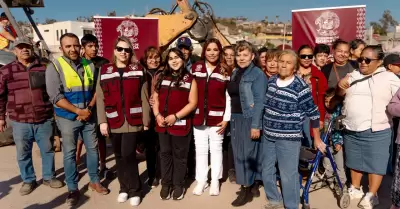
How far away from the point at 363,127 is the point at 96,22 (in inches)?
202

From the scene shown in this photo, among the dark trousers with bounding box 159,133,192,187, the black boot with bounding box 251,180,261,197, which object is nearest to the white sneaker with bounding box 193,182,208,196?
the dark trousers with bounding box 159,133,192,187

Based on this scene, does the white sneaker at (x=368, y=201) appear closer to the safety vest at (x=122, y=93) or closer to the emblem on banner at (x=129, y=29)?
the safety vest at (x=122, y=93)

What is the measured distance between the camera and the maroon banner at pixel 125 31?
6352 mm

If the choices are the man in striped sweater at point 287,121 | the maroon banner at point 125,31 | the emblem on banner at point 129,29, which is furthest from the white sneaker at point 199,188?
the emblem on banner at point 129,29

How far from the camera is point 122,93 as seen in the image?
3.53m

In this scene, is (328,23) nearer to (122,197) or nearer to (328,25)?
(328,25)

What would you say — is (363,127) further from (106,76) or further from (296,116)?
(106,76)

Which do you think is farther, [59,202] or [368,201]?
[59,202]

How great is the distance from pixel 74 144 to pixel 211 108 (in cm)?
171

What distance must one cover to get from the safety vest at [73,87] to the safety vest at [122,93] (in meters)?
0.31

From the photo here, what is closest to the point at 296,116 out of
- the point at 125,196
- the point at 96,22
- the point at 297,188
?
the point at 297,188

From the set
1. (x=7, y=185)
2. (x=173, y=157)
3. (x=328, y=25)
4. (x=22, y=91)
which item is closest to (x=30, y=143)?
(x=22, y=91)

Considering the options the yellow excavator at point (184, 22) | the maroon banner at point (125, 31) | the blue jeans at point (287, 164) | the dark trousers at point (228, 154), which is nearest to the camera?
the blue jeans at point (287, 164)

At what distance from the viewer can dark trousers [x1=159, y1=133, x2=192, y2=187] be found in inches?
148
